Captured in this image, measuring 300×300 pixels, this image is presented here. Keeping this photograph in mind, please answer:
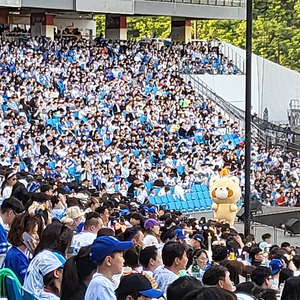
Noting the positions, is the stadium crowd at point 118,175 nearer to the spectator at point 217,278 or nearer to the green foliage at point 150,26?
the spectator at point 217,278

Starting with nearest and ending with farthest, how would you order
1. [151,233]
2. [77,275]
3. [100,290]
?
[100,290] < [77,275] < [151,233]

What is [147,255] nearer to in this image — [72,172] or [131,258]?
[131,258]

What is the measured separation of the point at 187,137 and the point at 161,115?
1.40 m

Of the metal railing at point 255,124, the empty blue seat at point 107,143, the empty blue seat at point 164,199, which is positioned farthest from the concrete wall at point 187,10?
the empty blue seat at point 164,199

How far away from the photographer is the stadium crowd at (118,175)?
18.5 ft

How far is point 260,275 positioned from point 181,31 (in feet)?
122

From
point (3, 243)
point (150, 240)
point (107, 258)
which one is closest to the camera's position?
point (107, 258)

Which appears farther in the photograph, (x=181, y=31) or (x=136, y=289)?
(x=181, y=31)

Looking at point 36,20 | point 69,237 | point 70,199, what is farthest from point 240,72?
point 69,237

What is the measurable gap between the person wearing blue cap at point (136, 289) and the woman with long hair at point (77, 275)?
56 centimetres

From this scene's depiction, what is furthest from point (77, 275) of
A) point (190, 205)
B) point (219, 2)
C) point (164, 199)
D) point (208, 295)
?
point (219, 2)

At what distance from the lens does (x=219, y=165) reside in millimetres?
23172

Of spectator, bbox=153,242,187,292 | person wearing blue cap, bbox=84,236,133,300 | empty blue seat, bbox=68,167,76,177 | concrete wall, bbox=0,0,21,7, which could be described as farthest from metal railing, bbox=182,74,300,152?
person wearing blue cap, bbox=84,236,133,300

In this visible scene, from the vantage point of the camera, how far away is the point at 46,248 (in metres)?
5.87
